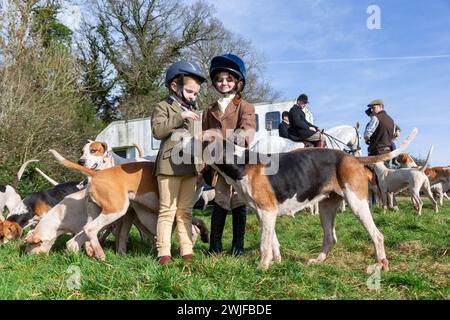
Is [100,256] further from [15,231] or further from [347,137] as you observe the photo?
[347,137]

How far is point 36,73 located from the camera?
14242 mm

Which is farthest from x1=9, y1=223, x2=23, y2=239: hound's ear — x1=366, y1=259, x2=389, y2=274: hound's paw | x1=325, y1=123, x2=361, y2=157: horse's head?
x1=325, y1=123, x2=361, y2=157: horse's head

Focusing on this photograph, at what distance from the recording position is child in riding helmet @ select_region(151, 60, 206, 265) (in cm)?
434

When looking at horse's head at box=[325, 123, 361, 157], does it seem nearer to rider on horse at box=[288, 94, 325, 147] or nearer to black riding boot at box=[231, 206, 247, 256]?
rider on horse at box=[288, 94, 325, 147]

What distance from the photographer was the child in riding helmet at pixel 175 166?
4.34 meters

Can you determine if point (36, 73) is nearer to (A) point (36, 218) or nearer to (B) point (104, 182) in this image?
(A) point (36, 218)

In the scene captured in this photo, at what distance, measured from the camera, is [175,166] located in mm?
4402

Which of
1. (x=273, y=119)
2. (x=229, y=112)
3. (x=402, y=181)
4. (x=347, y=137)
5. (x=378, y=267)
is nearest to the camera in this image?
(x=378, y=267)


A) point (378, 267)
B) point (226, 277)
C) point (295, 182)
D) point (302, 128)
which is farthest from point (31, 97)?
point (378, 267)

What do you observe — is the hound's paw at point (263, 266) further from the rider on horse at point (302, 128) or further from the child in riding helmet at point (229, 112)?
the rider on horse at point (302, 128)

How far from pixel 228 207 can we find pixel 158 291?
172 cm

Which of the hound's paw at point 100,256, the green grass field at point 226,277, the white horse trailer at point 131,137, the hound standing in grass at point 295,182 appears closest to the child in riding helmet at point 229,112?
the hound standing in grass at point 295,182

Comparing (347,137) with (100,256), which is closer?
(100,256)
